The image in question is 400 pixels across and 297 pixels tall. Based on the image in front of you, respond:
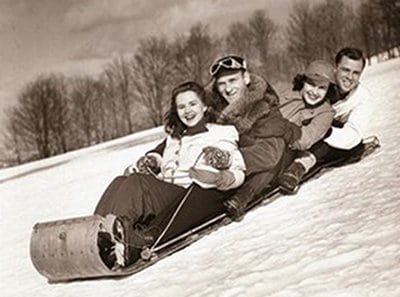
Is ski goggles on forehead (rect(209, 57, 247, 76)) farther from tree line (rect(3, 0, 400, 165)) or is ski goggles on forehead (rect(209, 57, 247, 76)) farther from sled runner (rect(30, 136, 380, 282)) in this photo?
sled runner (rect(30, 136, 380, 282))

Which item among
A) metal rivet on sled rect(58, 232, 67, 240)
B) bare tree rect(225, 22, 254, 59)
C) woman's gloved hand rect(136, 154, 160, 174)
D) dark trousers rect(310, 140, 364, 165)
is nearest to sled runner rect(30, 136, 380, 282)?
metal rivet on sled rect(58, 232, 67, 240)

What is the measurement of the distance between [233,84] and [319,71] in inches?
14.9

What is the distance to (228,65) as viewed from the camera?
96.8 inches

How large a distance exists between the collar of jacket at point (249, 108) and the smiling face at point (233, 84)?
3 cm

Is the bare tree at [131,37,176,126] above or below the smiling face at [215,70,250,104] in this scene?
above

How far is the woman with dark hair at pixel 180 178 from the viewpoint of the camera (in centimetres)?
199

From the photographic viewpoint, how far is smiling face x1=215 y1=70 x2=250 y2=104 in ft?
8.10

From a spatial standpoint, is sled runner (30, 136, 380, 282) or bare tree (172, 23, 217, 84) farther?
bare tree (172, 23, 217, 84)

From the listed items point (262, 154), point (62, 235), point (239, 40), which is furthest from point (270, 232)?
point (239, 40)

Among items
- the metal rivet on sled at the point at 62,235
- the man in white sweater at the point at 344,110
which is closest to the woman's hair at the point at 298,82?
the man in white sweater at the point at 344,110

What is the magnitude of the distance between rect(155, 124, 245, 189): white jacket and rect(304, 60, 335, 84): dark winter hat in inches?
18.7

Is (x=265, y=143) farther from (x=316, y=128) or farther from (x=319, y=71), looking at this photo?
(x=319, y=71)

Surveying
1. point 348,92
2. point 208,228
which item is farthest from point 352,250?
point 348,92

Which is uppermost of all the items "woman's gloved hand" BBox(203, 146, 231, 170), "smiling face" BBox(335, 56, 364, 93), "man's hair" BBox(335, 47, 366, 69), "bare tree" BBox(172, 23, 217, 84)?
"bare tree" BBox(172, 23, 217, 84)
